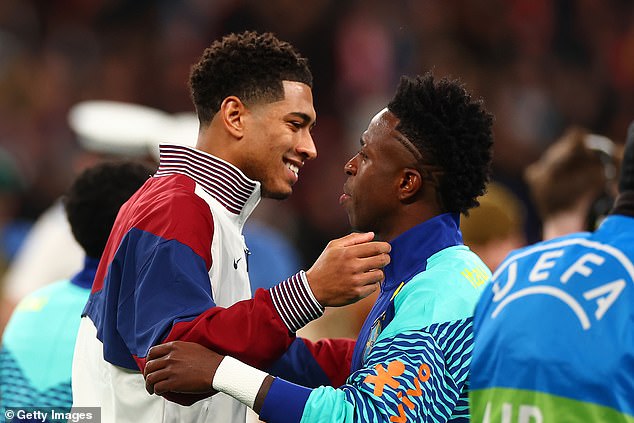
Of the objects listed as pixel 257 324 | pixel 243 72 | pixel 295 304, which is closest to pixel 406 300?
pixel 295 304

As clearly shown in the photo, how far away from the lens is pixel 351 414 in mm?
2953

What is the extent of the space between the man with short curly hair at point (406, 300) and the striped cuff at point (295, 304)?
0.17 m

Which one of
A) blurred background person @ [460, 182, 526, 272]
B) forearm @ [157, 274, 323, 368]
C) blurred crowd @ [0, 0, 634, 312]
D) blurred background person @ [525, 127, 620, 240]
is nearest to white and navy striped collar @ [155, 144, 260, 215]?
forearm @ [157, 274, 323, 368]

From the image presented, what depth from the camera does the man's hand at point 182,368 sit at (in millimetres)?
2994

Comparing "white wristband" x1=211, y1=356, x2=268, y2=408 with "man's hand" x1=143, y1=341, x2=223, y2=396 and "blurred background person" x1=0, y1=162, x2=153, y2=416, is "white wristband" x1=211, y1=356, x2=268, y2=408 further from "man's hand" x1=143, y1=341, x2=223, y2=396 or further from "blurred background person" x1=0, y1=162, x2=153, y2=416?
"blurred background person" x1=0, y1=162, x2=153, y2=416

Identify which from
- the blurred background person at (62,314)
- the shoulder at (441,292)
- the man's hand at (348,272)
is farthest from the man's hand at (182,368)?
the blurred background person at (62,314)

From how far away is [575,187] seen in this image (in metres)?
5.61

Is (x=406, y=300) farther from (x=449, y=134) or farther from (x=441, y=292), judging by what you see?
(x=449, y=134)

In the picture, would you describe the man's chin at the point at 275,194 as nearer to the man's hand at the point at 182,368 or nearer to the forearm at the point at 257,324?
the forearm at the point at 257,324

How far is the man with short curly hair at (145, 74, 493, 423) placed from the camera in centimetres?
299

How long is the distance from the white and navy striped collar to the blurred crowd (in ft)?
19.8

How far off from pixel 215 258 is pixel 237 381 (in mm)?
473

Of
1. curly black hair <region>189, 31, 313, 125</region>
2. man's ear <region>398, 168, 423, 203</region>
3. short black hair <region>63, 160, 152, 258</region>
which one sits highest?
curly black hair <region>189, 31, 313, 125</region>

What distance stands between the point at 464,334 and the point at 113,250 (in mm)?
1070
